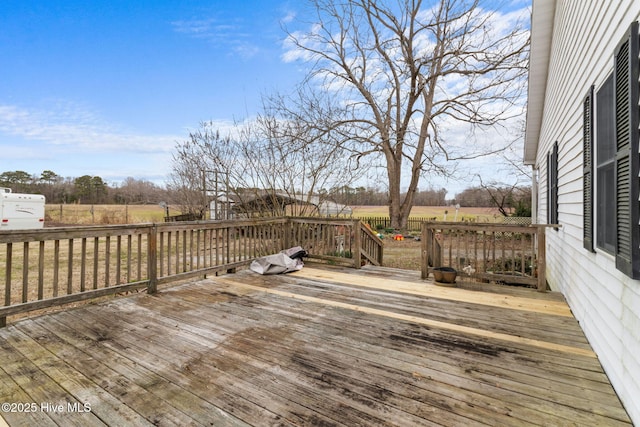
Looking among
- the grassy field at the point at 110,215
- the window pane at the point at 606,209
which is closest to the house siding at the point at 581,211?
the window pane at the point at 606,209

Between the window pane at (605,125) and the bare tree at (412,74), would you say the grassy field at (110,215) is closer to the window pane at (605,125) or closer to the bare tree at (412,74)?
the bare tree at (412,74)

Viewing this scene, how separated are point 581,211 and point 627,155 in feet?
5.26

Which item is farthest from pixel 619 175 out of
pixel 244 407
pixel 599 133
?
pixel 244 407

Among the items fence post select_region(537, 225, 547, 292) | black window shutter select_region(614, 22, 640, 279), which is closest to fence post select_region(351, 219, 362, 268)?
fence post select_region(537, 225, 547, 292)

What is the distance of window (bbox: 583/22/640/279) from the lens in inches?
57.7

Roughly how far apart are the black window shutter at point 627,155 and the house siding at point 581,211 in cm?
13

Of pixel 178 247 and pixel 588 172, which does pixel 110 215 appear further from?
pixel 588 172

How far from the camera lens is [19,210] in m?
12.7

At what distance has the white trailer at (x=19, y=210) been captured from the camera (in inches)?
481

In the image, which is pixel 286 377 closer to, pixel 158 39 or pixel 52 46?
pixel 158 39

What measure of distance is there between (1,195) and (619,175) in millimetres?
18380

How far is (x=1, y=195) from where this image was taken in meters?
12.1

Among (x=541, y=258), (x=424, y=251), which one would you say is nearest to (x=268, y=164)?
(x=424, y=251)

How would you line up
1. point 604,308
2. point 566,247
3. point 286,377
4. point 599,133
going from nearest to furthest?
point 286,377 → point 604,308 → point 599,133 → point 566,247
